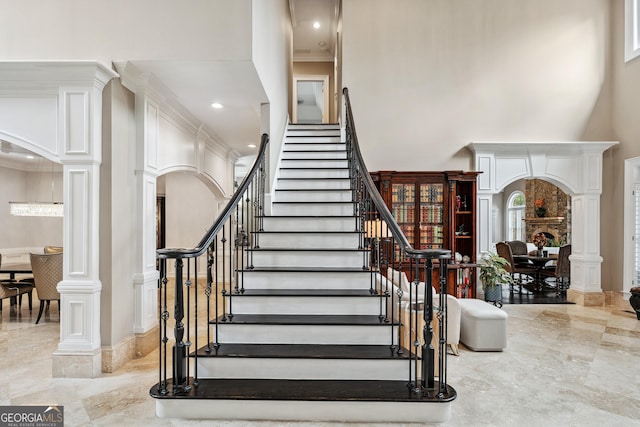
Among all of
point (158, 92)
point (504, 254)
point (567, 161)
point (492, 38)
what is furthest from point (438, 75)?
point (158, 92)

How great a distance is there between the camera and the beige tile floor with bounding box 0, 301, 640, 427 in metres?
2.92

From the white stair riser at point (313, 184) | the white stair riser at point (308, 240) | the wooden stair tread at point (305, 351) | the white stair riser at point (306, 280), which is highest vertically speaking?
the white stair riser at point (313, 184)

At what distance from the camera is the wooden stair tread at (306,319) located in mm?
3320

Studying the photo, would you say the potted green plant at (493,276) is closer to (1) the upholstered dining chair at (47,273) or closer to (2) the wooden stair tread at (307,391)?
(2) the wooden stair tread at (307,391)

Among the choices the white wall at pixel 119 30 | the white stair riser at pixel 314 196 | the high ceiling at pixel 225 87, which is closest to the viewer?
the white wall at pixel 119 30

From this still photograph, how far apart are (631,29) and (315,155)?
5737 millimetres

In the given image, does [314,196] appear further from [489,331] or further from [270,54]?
[489,331]

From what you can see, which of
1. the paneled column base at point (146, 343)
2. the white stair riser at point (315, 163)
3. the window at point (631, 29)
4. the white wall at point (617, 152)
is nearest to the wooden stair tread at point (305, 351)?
the paneled column base at point (146, 343)

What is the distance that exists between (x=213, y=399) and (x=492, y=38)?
7326mm

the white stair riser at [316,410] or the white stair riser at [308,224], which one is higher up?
the white stair riser at [308,224]

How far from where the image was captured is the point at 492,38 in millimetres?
7188

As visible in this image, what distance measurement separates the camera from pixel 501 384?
3545mm

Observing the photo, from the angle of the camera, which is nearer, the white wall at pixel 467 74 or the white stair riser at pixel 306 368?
the white stair riser at pixel 306 368

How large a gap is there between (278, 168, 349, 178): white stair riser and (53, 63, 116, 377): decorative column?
283 cm
